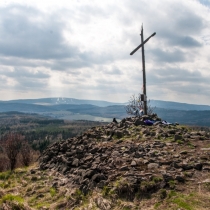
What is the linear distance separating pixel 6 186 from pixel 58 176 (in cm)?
260

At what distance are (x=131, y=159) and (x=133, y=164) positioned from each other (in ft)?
2.29

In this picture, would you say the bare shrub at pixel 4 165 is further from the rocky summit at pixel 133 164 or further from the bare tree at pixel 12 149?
the rocky summit at pixel 133 164

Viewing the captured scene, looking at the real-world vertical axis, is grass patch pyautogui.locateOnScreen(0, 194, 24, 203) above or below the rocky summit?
below

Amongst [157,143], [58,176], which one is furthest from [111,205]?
[157,143]

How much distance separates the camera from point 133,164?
10.7 meters

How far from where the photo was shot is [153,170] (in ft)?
32.8

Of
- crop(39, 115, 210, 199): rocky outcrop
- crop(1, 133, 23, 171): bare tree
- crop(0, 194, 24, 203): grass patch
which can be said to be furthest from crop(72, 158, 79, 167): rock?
crop(1, 133, 23, 171): bare tree

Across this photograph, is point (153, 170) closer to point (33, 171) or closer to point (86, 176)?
point (86, 176)

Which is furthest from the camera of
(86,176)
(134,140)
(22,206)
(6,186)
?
(134,140)

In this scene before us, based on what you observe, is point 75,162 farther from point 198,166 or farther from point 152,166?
point 198,166

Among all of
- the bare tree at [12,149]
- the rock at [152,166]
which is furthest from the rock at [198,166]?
the bare tree at [12,149]

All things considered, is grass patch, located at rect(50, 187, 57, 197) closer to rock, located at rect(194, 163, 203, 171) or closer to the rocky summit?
the rocky summit

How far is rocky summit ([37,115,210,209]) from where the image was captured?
8.70 metres

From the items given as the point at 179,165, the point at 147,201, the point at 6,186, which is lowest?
the point at 6,186
